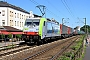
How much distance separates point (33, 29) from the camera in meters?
27.5

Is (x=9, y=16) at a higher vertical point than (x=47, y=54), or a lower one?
higher

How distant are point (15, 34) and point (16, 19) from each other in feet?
33.1

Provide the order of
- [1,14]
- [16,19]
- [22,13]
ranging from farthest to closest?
[22,13]
[16,19]
[1,14]

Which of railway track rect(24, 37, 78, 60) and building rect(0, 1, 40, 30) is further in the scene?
building rect(0, 1, 40, 30)

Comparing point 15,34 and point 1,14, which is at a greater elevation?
point 1,14

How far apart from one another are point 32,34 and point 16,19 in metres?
28.0

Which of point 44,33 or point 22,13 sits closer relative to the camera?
point 44,33

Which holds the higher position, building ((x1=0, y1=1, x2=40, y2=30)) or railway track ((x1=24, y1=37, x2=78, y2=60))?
building ((x1=0, y1=1, x2=40, y2=30))

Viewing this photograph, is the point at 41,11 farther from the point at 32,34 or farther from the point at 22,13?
the point at 22,13

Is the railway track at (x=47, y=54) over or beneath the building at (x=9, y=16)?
beneath

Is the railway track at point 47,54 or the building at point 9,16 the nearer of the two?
the railway track at point 47,54

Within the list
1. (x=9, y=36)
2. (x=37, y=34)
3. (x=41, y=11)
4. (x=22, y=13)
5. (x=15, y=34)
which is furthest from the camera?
(x=22, y=13)

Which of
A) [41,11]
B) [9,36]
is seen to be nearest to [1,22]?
[9,36]

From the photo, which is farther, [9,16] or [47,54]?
[9,16]
